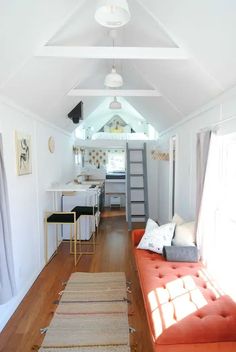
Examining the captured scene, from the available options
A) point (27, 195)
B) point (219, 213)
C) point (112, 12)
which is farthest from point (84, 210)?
point (112, 12)

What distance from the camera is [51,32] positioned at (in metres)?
2.01

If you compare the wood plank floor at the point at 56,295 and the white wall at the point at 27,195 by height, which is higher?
the white wall at the point at 27,195

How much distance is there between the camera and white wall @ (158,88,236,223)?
215 cm

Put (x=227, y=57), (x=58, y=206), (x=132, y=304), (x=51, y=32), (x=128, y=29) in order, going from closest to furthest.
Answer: (x=227, y=57) < (x=51, y=32) < (x=132, y=304) < (x=128, y=29) < (x=58, y=206)

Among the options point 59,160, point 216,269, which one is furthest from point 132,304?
point 59,160

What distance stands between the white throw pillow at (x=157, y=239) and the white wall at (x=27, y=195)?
1346 mm

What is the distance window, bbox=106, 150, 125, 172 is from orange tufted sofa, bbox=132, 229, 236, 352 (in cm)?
600

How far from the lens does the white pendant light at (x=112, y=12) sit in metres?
1.35

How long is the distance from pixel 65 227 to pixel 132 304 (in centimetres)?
234

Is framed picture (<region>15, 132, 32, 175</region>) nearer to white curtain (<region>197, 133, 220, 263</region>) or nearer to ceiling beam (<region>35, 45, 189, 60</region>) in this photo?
ceiling beam (<region>35, 45, 189, 60</region>)

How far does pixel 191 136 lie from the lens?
3.22 meters

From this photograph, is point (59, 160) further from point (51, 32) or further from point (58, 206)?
point (51, 32)

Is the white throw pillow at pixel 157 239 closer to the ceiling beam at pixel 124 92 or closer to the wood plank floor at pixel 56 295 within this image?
the wood plank floor at pixel 56 295

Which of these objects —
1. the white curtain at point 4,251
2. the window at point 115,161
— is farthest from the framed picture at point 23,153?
the window at point 115,161
